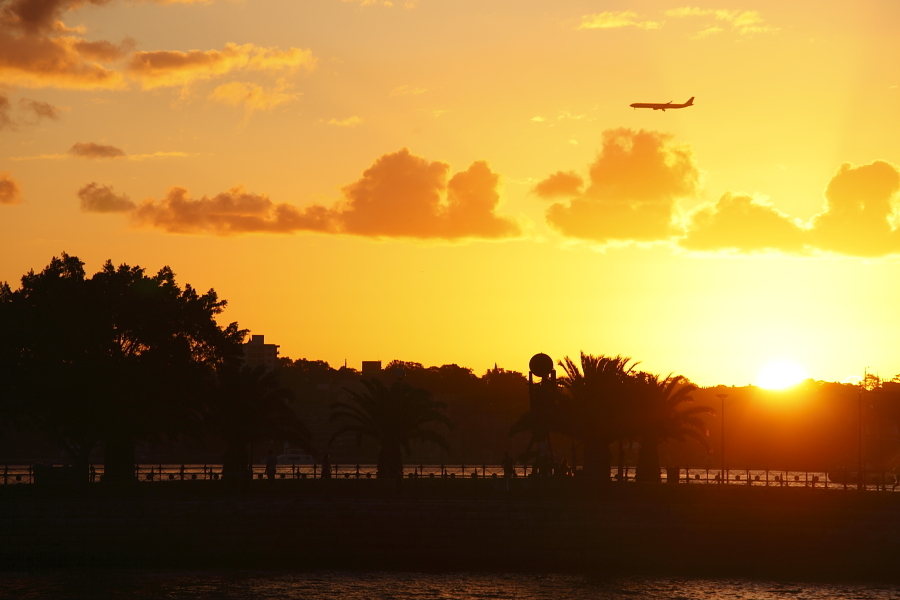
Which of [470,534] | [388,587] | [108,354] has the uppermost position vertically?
[108,354]

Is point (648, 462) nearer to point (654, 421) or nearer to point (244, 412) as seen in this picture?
point (654, 421)

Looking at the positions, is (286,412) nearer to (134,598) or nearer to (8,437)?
(134,598)

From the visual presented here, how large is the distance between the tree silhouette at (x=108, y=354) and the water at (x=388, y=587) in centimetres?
889

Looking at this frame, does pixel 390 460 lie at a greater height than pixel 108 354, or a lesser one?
lesser

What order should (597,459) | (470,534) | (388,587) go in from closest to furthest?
(388,587), (470,534), (597,459)

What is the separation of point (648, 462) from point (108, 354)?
87.6 ft

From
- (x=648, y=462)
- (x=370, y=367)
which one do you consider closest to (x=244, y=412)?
(x=648, y=462)

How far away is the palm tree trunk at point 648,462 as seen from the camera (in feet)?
184

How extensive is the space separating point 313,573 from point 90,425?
49.5 feet

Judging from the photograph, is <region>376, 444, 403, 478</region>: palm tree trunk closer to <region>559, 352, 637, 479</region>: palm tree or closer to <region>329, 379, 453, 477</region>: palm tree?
<region>329, 379, 453, 477</region>: palm tree

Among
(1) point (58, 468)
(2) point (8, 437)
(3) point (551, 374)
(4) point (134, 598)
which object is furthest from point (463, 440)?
(4) point (134, 598)

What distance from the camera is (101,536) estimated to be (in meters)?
40.9

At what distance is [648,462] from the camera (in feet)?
185

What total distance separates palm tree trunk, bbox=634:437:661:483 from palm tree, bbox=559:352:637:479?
1.45m
